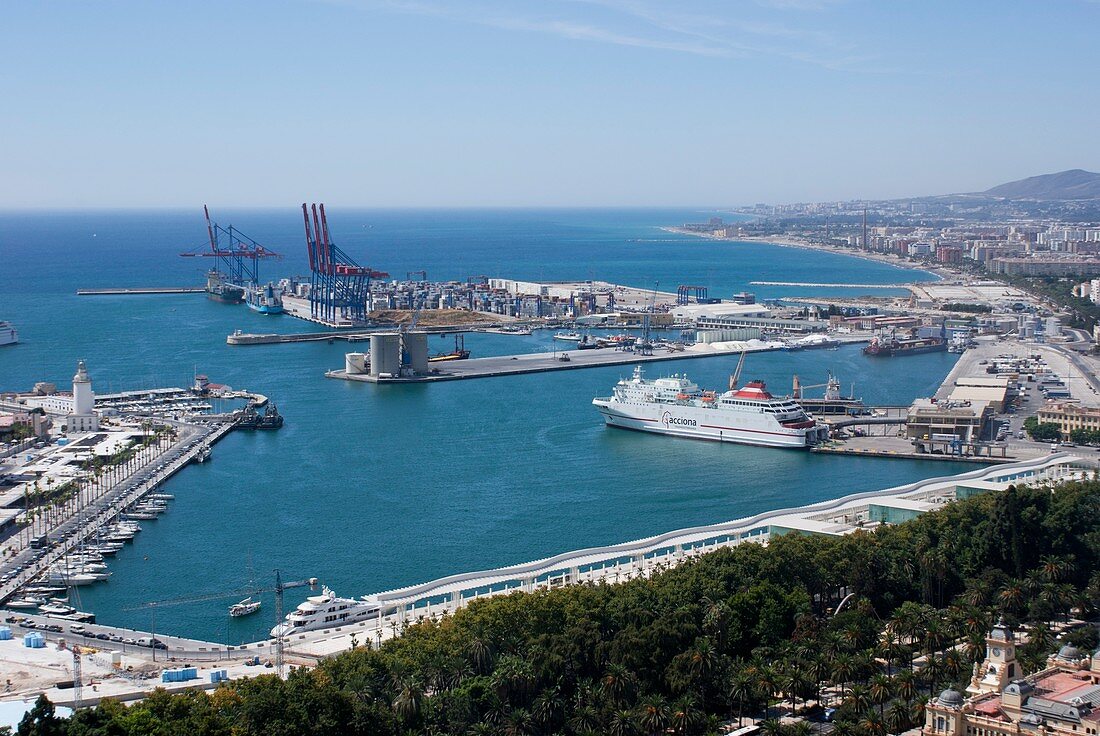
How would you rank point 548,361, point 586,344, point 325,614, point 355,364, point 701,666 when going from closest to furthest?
point 701,666 < point 325,614 < point 355,364 < point 548,361 < point 586,344

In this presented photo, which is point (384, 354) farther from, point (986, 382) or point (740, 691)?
point (740, 691)

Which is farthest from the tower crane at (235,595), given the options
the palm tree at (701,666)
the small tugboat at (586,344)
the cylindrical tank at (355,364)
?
the small tugboat at (586,344)

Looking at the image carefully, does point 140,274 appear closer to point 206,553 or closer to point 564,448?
point 564,448

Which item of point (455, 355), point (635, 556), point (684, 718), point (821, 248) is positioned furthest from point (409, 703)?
point (821, 248)

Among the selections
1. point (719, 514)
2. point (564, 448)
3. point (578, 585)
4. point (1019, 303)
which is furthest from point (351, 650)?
point (1019, 303)

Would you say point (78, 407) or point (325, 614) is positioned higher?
point (78, 407)

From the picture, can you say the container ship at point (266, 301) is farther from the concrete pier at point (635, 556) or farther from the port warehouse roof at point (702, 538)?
the concrete pier at point (635, 556)
